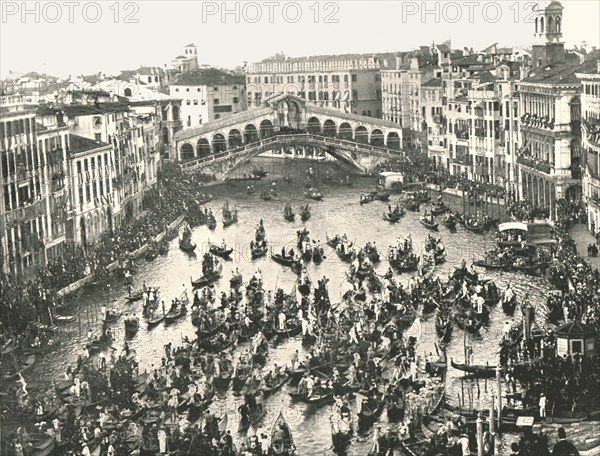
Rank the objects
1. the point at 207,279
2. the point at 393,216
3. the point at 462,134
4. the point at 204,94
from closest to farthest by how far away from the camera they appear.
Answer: the point at 207,279 → the point at 393,216 → the point at 462,134 → the point at 204,94

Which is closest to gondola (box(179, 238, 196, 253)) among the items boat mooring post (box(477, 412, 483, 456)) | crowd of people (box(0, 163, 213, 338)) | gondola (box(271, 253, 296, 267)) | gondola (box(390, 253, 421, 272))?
crowd of people (box(0, 163, 213, 338))

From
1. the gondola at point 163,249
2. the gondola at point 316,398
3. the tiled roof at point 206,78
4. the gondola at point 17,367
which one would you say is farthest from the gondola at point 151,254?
the tiled roof at point 206,78

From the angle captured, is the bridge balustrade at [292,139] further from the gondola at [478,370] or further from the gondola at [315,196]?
the gondola at [478,370]

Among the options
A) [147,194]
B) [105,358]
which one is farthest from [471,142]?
[105,358]

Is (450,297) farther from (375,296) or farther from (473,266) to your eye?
(473,266)

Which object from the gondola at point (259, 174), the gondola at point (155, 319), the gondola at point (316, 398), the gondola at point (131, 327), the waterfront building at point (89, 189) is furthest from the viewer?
the gondola at point (259, 174)

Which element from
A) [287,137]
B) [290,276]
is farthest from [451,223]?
[287,137]

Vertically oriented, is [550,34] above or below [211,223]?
above

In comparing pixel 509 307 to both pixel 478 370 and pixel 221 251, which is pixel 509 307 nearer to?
pixel 478 370
